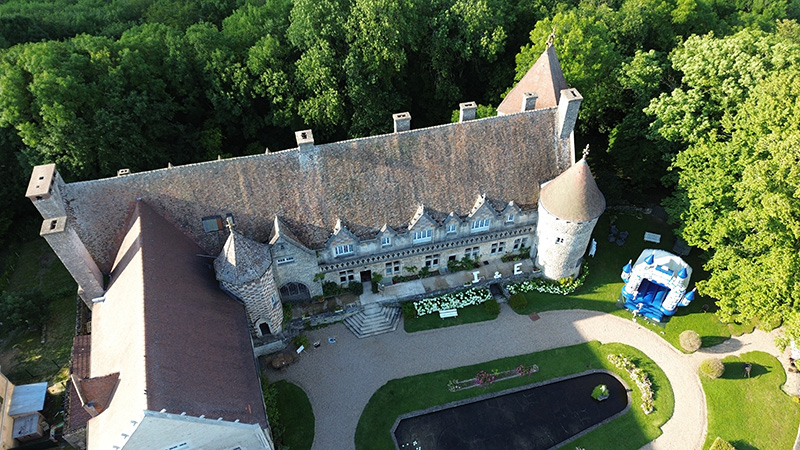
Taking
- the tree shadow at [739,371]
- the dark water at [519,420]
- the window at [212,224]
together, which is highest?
the window at [212,224]

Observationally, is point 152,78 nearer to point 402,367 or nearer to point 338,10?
point 338,10

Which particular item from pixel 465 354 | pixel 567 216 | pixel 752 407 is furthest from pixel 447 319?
pixel 752 407

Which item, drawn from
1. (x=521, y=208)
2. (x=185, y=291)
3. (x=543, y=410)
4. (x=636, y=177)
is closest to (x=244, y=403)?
(x=185, y=291)

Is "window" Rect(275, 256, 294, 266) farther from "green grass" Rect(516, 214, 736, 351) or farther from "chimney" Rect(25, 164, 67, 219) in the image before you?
"green grass" Rect(516, 214, 736, 351)

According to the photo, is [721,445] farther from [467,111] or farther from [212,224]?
[212,224]

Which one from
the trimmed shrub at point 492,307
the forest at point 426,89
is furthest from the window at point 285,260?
the forest at point 426,89

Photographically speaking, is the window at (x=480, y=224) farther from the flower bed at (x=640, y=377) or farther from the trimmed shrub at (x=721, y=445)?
the trimmed shrub at (x=721, y=445)

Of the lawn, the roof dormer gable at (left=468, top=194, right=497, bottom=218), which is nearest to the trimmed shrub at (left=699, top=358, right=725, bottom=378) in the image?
the roof dormer gable at (left=468, top=194, right=497, bottom=218)
